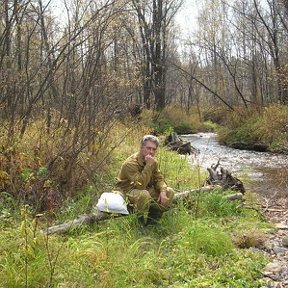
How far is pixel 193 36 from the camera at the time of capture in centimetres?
3084

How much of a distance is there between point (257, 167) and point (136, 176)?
7.10 meters

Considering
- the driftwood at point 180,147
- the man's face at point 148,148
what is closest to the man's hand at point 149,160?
the man's face at point 148,148

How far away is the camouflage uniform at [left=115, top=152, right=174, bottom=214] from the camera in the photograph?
5.35m

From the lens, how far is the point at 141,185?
5.54 m

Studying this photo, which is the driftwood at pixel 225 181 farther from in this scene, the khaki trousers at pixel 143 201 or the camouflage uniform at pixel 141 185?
the khaki trousers at pixel 143 201

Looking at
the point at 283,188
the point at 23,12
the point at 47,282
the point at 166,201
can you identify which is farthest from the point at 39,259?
Answer: the point at 283,188

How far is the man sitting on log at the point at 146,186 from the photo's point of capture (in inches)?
211

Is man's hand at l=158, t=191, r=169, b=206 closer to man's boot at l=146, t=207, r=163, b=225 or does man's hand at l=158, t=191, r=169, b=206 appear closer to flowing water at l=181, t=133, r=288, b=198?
man's boot at l=146, t=207, r=163, b=225

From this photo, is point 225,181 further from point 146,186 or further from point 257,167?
point 257,167

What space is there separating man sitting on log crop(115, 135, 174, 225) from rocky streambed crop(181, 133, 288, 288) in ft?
4.46

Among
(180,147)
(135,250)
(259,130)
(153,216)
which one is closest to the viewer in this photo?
(135,250)

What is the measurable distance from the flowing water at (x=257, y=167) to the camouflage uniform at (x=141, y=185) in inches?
132

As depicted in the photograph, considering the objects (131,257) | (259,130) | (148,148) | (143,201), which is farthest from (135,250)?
(259,130)

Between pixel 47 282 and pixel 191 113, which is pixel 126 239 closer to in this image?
pixel 47 282
